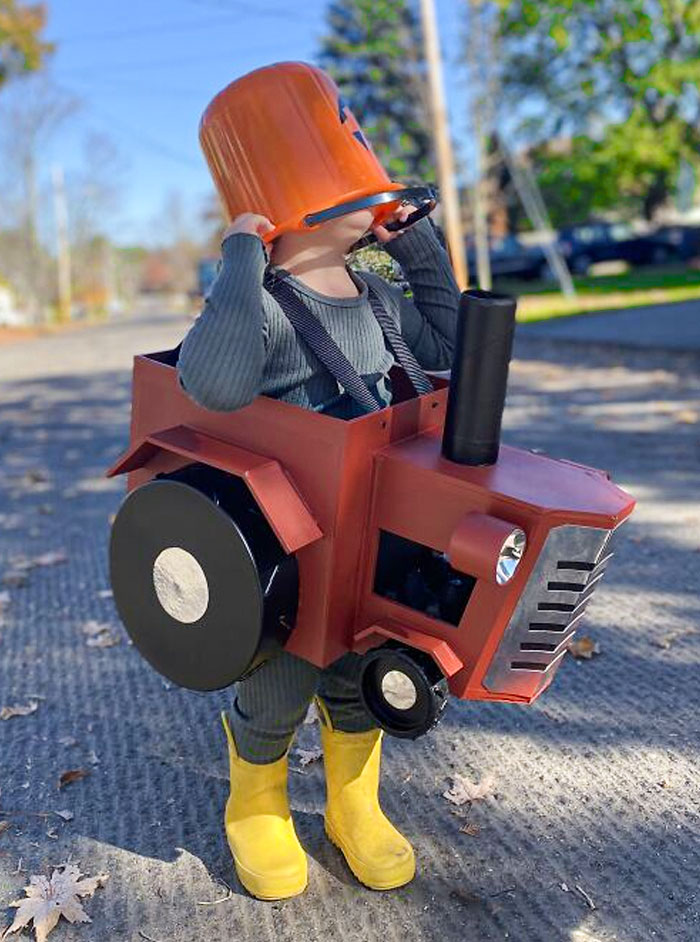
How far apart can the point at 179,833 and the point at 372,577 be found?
2.99 feet

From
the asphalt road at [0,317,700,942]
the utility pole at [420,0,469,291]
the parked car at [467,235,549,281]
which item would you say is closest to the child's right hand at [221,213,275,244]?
the asphalt road at [0,317,700,942]

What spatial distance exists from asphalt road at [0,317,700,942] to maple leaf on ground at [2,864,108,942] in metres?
0.03

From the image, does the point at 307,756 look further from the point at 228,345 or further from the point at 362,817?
the point at 228,345

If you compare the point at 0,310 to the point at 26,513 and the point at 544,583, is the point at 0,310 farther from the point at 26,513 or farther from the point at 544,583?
the point at 544,583

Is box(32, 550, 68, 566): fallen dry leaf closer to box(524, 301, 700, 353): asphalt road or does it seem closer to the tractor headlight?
the tractor headlight

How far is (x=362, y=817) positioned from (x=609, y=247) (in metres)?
21.3

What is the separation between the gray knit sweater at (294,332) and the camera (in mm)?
1368

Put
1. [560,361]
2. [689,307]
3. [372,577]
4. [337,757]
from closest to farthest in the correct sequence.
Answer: [372,577] < [337,757] < [560,361] < [689,307]

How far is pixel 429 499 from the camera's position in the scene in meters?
1.38

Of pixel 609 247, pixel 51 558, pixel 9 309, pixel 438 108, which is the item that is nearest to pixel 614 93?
pixel 609 247

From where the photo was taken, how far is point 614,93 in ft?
72.4

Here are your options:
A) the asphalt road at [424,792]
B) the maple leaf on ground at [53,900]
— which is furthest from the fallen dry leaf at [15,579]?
the maple leaf on ground at [53,900]

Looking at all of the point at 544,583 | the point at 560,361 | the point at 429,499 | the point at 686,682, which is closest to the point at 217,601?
the point at 429,499

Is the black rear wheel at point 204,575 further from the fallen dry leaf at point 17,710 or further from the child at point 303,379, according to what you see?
the fallen dry leaf at point 17,710
